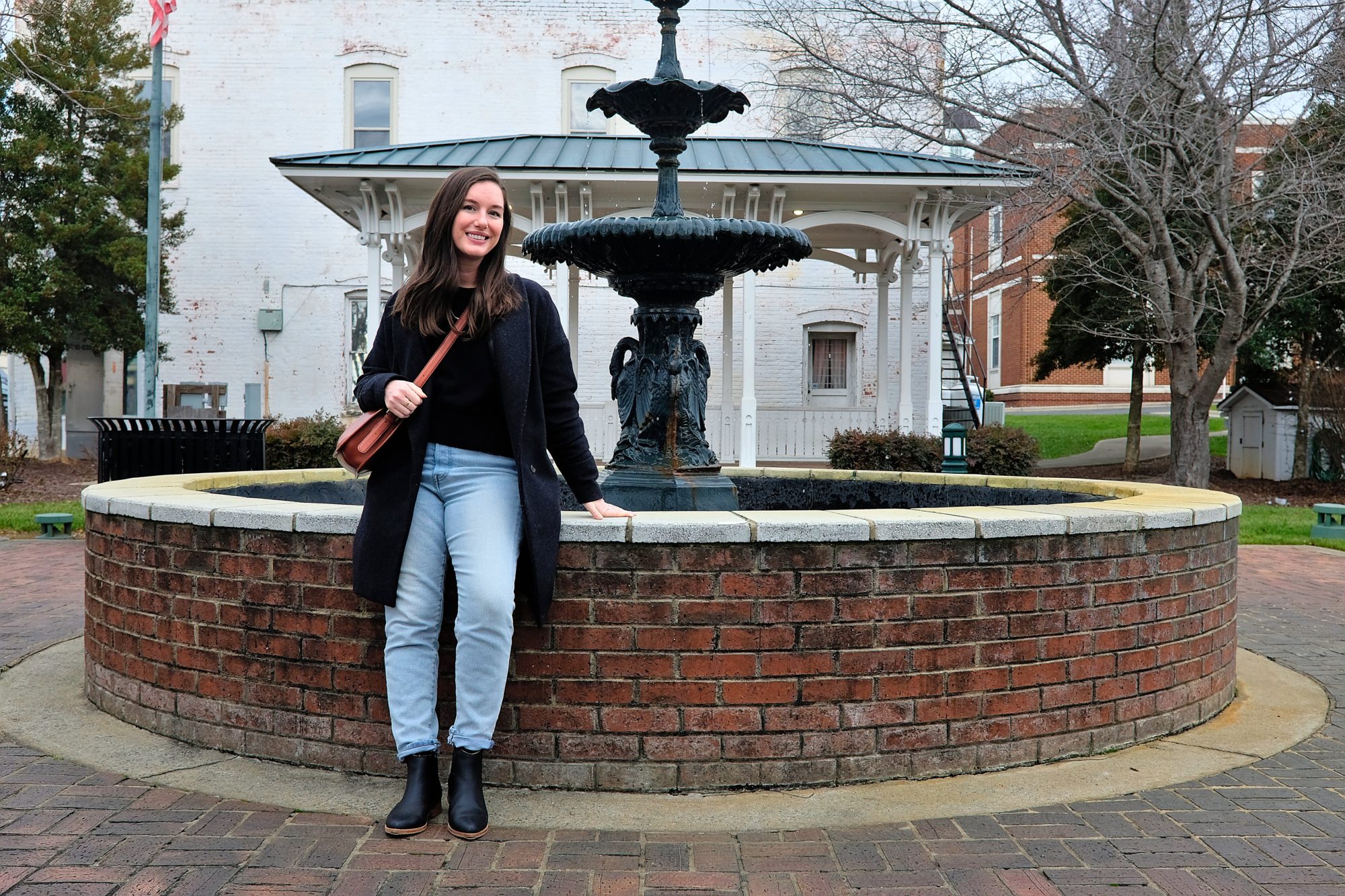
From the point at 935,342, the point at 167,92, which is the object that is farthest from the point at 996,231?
the point at 167,92

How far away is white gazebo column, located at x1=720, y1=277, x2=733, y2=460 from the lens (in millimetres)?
17516

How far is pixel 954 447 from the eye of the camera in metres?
12.8

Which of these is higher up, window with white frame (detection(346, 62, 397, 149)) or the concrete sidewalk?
window with white frame (detection(346, 62, 397, 149))

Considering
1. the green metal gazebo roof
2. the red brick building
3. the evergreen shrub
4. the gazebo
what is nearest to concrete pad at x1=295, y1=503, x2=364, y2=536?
the evergreen shrub

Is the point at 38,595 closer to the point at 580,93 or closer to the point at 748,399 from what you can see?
the point at 748,399

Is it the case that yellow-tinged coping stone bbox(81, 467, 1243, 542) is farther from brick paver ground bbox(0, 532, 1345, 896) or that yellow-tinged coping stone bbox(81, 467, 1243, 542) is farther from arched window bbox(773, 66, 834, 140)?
arched window bbox(773, 66, 834, 140)

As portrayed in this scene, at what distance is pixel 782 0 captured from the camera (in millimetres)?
19547

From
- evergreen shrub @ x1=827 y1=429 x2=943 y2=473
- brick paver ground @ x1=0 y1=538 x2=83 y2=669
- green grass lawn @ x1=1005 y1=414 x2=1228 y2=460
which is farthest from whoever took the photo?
green grass lawn @ x1=1005 y1=414 x2=1228 y2=460

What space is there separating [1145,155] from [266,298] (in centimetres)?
1609

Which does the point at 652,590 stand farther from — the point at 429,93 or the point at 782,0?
the point at 429,93

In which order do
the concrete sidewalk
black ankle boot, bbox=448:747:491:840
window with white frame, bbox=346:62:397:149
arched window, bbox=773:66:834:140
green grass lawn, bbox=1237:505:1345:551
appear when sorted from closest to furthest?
black ankle boot, bbox=448:747:491:840 → green grass lawn, bbox=1237:505:1345:551 → arched window, bbox=773:66:834:140 → window with white frame, bbox=346:62:397:149 → the concrete sidewalk

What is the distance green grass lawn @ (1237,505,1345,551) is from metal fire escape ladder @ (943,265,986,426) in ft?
16.1

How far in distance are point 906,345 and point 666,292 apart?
11866 millimetres

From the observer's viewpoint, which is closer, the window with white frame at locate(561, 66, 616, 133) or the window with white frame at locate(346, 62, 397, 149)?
the window with white frame at locate(346, 62, 397, 149)
